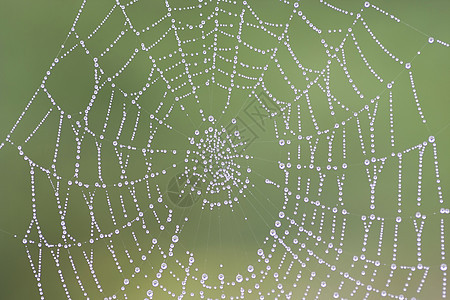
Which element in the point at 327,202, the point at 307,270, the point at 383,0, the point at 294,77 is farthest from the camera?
the point at 383,0

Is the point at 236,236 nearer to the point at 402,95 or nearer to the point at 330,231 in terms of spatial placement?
the point at 330,231

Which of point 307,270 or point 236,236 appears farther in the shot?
point 236,236

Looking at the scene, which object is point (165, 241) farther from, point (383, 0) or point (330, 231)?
point (383, 0)

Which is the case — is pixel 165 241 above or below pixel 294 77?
below

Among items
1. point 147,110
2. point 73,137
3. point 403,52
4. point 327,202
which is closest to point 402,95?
point 403,52

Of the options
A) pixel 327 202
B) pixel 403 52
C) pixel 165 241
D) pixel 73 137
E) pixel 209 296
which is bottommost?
pixel 209 296

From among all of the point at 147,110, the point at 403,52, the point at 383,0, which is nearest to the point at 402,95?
the point at 403,52

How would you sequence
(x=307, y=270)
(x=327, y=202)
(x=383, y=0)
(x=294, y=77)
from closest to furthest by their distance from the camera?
(x=307, y=270) → (x=327, y=202) → (x=294, y=77) → (x=383, y=0)
